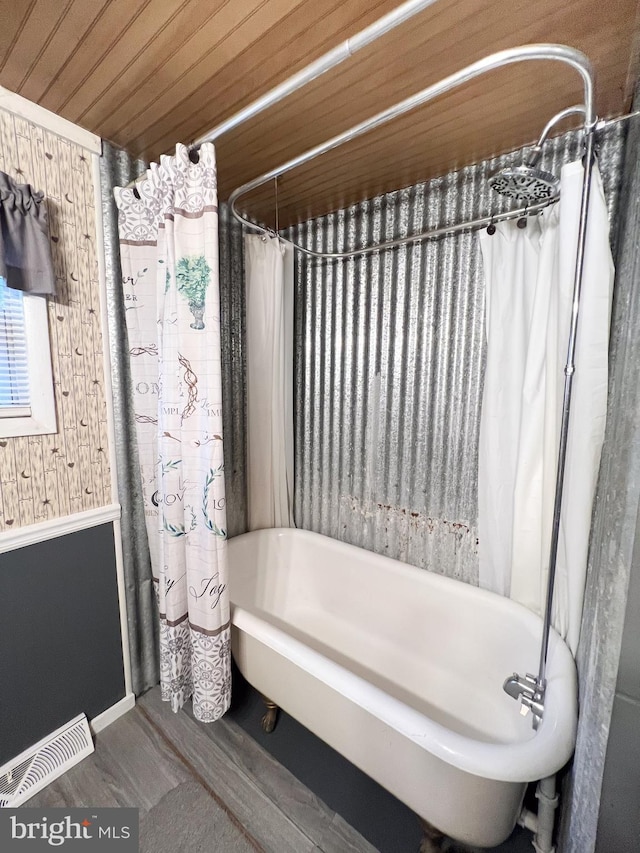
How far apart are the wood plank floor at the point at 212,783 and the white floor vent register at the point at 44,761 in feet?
0.10

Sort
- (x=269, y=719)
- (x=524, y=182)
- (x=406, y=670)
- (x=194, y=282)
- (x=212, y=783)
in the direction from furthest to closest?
(x=406, y=670) < (x=269, y=719) < (x=212, y=783) < (x=194, y=282) < (x=524, y=182)

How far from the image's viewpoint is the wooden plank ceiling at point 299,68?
860 millimetres

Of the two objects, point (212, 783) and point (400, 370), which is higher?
point (400, 370)

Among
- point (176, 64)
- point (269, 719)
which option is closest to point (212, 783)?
point (269, 719)

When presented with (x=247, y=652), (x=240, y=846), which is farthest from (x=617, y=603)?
(x=240, y=846)

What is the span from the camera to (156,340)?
141cm

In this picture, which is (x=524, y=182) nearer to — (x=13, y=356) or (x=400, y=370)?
(x=400, y=370)

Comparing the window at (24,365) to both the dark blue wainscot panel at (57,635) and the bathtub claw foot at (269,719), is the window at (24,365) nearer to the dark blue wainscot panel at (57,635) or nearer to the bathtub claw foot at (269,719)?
the dark blue wainscot panel at (57,635)

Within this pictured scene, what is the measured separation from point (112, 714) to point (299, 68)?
8.13ft

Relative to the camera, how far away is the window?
1.19 metres

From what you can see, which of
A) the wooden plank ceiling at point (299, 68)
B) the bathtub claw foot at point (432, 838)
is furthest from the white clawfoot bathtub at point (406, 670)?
the wooden plank ceiling at point (299, 68)

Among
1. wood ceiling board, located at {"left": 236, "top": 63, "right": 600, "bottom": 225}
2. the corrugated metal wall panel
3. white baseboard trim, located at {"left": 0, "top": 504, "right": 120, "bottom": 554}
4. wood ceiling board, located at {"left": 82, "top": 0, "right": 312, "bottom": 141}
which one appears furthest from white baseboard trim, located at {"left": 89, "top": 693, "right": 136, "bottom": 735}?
wood ceiling board, located at {"left": 236, "top": 63, "right": 600, "bottom": 225}

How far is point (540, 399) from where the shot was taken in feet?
4.24

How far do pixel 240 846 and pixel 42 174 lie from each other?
2.29 metres
